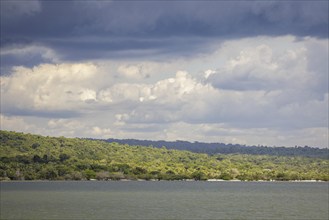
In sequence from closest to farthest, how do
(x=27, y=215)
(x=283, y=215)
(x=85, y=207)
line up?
(x=27, y=215), (x=283, y=215), (x=85, y=207)

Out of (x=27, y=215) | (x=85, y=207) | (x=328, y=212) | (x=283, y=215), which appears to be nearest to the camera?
(x=27, y=215)

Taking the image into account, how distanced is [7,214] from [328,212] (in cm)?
5139

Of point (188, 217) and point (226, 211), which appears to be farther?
point (226, 211)

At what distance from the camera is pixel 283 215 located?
9712 cm

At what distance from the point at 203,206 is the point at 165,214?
19.4 m

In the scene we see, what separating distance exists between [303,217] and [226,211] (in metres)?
14.2

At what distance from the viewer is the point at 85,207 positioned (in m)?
111

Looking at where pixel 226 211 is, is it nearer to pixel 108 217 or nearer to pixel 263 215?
pixel 263 215

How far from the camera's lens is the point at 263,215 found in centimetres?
9631

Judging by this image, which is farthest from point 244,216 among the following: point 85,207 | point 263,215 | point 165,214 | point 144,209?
point 85,207

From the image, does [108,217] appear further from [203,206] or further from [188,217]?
[203,206]

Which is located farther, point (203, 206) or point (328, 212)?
point (203, 206)

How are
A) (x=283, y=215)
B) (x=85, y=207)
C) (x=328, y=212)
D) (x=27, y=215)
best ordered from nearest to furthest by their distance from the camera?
(x=27, y=215) < (x=283, y=215) < (x=328, y=212) < (x=85, y=207)

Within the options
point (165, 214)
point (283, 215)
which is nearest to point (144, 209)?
point (165, 214)
